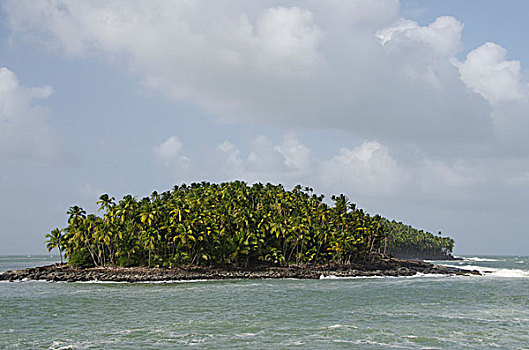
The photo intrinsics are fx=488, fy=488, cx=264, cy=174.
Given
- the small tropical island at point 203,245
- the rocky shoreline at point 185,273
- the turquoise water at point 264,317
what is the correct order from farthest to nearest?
the small tropical island at point 203,245, the rocky shoreline at point 185,273, the turquoise water at point 264,317

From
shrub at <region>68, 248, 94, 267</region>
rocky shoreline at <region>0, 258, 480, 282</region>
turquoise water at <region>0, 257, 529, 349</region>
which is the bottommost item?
turquoise water at <region>0, 257, 529, 349</region>

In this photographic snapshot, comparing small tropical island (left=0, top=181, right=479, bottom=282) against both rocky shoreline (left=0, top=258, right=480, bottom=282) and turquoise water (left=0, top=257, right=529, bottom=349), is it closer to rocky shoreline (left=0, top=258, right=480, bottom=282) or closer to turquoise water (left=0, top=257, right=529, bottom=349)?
rocky shoreline (left=0, top=258, right=480, bottom=282)

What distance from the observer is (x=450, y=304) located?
167 ft

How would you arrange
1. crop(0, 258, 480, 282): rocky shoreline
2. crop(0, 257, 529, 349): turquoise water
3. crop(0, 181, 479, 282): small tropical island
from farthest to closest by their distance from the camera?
crop(0, 181, 479, 282): small tropical island
crop(0, 258, 480, 282): rocky shoreline
crop(0, 257, 529, 349): turquoise water

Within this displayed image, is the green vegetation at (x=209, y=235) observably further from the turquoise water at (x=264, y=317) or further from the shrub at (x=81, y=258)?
the turquoise water at (x=264, y=317)

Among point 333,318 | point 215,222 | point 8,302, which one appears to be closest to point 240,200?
point 215,222

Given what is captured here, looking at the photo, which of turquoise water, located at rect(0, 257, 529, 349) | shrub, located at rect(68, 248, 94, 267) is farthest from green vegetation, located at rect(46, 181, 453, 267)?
turquoise water, located at rect(0, 257, 529, 349)

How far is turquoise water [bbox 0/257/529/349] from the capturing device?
3212cm

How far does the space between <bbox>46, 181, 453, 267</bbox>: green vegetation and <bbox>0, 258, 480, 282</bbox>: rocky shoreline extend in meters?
2.69

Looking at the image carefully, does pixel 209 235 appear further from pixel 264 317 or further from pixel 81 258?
pixel 264 317

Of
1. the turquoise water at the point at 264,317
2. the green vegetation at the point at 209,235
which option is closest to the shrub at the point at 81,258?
the green vegetation at the point at 209,235

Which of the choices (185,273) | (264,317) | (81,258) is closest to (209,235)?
(185,273)

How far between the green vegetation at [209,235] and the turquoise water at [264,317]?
859 inches

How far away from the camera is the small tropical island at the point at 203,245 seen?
8762 centimetres
